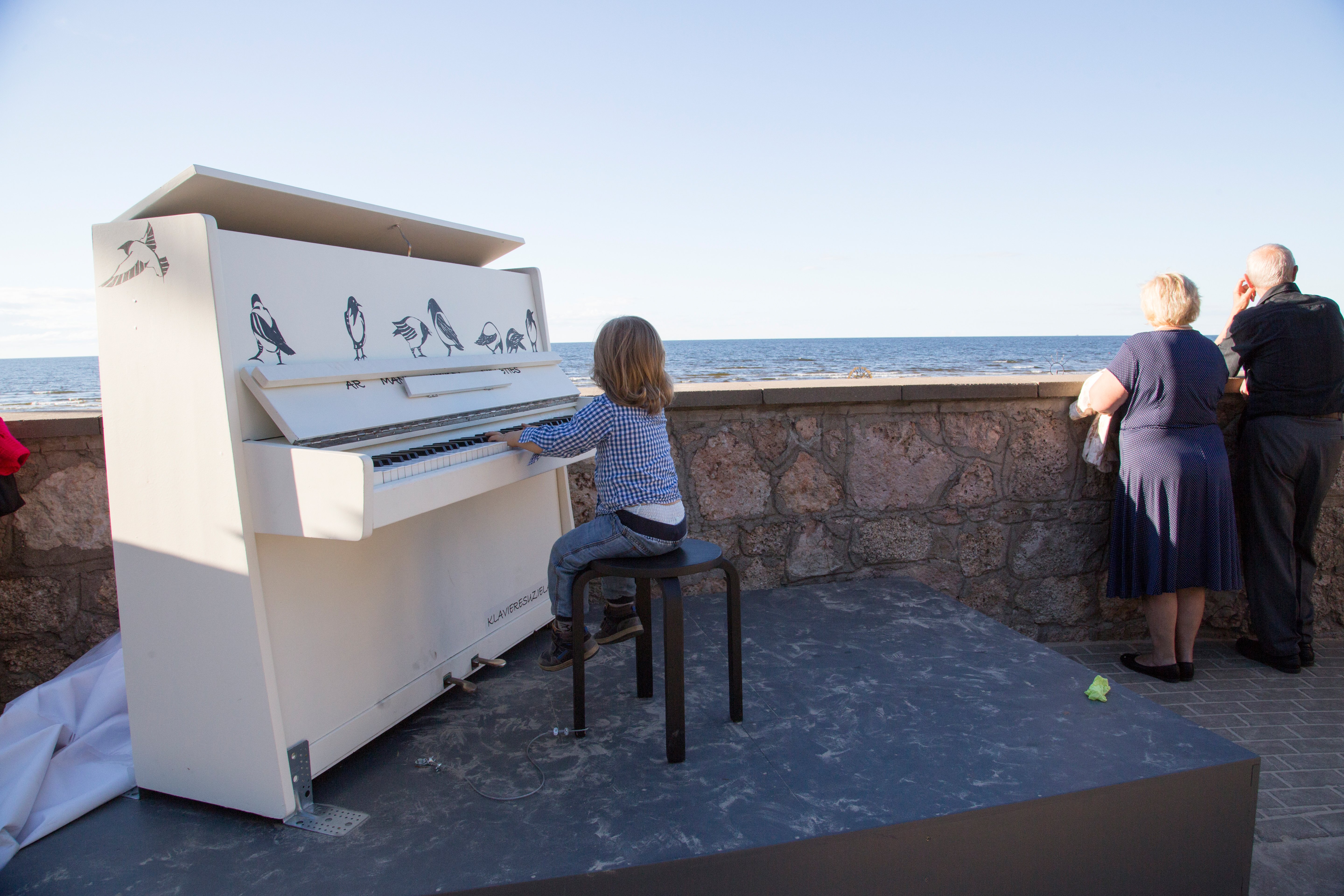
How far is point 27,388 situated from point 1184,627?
44.9 metres

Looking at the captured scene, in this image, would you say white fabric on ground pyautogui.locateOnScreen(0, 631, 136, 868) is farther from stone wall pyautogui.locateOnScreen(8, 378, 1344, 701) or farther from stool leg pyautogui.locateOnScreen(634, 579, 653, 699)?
stone wall pyautogui.locateOnScreen(8, 378, 1344, 701)

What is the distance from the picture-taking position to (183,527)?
6.33 feet

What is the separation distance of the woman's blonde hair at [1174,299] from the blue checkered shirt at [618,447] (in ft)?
7.86

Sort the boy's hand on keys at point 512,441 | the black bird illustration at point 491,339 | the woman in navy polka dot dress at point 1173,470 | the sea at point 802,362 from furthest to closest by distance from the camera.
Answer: the sea at point 802,362
the woman in navy polka dot dress at point 1173,470
the black bird illustration at point 491,339
the boy's hand on keys at point 512,441

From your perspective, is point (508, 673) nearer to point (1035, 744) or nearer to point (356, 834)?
point (356, 834)

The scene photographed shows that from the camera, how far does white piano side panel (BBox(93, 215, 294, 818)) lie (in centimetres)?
185

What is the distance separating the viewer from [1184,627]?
3.51 metres

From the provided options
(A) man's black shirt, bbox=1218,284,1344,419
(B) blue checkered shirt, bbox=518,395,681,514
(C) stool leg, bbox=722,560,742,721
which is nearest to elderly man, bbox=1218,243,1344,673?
(A) man's black shirt, bbox=1218,284,1344,419

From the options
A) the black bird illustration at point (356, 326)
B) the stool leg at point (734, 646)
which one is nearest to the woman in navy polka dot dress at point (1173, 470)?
the stool leg at point (734, 646)

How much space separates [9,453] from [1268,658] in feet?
17.7

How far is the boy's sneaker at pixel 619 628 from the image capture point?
8.67 ft

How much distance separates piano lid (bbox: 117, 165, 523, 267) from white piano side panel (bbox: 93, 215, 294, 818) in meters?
0.12

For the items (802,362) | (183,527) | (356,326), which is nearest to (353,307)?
(356,326)

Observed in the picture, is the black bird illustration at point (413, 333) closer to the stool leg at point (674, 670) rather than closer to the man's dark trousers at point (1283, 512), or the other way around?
the stool leg at point (674, 670)
